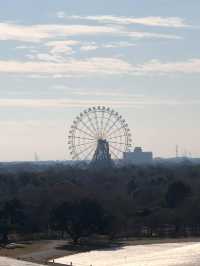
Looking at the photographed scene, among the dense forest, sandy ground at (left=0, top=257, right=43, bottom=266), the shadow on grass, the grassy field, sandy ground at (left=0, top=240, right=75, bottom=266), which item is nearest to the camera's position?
sandy ground at (left=0, top=257, right=43, bottom=266)

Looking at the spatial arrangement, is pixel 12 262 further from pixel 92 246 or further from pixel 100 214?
pixel 100 214

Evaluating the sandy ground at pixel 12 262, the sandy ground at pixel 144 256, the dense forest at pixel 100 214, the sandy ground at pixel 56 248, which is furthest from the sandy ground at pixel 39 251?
the dense forest at pixel 100 214

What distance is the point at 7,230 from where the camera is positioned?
183ft

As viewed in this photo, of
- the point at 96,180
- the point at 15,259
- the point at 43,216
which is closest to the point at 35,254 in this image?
the point at 15,259

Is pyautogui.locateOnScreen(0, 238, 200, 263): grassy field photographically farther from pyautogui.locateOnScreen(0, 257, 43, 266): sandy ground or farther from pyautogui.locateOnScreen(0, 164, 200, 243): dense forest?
pyautogui.locateOnScreen(0, 164, 200, 243): dense forest

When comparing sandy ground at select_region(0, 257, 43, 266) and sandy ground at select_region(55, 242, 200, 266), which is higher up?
sandy ground at select_region(55, 242, 200, 266)

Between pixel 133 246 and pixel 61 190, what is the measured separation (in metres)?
20.4

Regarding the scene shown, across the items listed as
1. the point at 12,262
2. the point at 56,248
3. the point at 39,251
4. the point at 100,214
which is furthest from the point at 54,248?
the point at 12,262

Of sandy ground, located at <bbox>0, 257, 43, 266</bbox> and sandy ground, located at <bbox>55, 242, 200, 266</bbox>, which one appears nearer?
sandy ground, located at <bbox>55, 242, 200, 266</bbox>

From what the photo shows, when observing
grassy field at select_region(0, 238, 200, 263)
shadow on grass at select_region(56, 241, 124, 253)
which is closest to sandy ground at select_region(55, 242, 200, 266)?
shadow on grass at select_region(56, 241, 124, 253)

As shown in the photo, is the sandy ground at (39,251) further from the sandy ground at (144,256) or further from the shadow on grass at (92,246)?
the sandy ground at (144,256)

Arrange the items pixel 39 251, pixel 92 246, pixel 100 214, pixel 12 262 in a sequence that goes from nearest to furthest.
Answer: pixel 12 262, pixel 39 251, pixel 92 246, pixel 100 214

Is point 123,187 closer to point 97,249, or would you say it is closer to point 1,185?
point 1,185

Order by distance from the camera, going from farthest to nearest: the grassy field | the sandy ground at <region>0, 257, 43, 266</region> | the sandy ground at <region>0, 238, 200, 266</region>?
the grassy field → the sandy ground at <region>0, 238, 200, 266</region> → the sandy ground at <region>0, 257, 43, 266</region>
